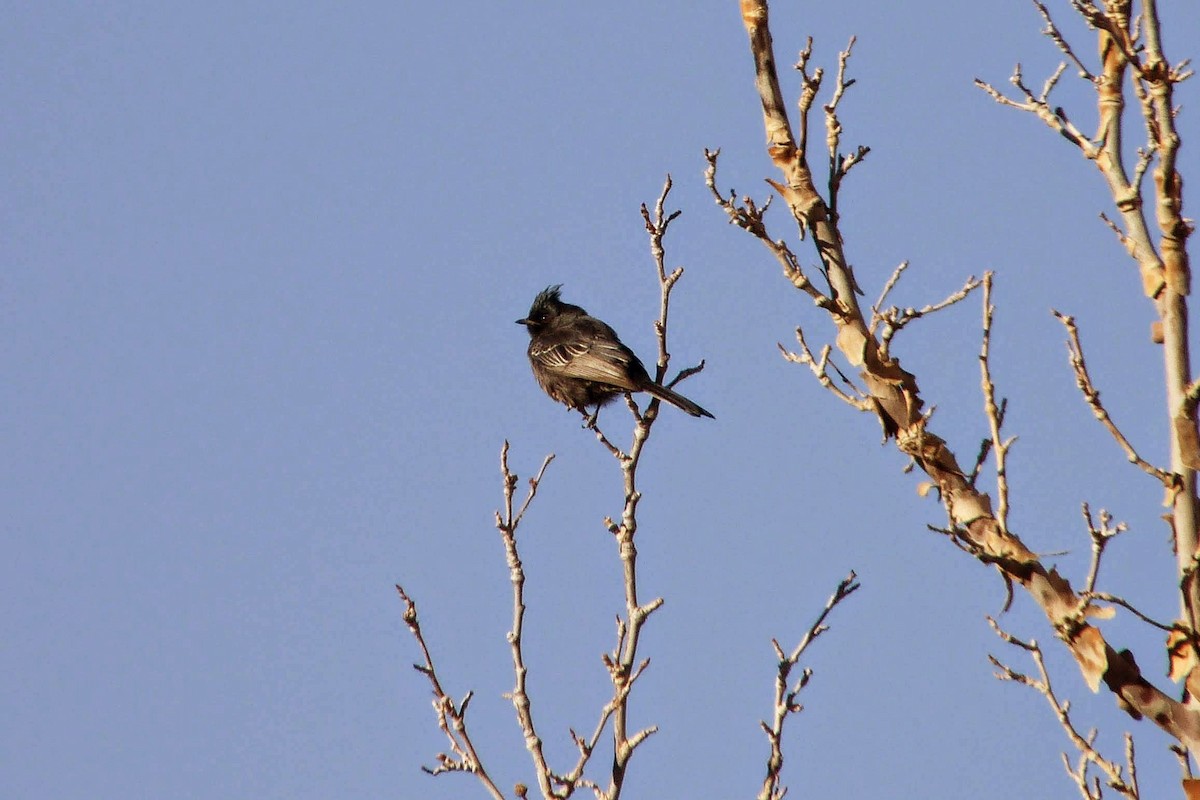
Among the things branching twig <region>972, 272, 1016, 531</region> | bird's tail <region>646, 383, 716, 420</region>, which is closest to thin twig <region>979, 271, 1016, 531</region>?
branching twig <region>972, 272, 1016, 531</region>

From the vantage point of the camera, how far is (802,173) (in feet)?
17.6

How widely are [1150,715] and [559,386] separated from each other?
26.7 feet

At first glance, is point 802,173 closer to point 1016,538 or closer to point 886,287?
point 886,287

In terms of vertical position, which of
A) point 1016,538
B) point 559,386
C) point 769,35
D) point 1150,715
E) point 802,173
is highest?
point 559,386

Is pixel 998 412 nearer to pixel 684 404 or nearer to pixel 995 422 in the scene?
pixel 995 422

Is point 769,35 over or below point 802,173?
over

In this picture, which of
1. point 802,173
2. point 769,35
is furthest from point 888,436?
point 769,35

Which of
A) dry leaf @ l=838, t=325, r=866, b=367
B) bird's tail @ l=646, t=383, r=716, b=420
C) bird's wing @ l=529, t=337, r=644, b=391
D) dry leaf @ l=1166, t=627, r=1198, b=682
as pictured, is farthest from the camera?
bird's wing @ l=529, t=337, r=644, b=391

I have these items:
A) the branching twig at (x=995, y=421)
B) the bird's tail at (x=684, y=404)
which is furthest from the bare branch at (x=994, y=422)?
the bird's tail at (x=684, y=404)

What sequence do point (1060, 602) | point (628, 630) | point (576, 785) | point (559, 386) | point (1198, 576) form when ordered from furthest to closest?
point (559, 386) → point (628, 630) → point (576, 785) → point (1060, 602) → point (1198, 576)

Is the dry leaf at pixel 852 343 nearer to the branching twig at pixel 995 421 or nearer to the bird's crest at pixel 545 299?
the branching twig at pixel 995 421

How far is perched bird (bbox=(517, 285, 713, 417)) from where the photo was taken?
11.3 meters

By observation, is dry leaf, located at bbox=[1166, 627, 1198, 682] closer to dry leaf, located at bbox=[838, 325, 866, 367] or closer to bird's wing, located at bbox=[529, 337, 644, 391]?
Answer: dry leaf, located at bbox=[838, 325, 866, 367]

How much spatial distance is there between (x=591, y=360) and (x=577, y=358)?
27 centimetres
